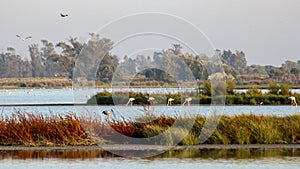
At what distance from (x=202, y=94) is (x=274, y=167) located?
33620 mm

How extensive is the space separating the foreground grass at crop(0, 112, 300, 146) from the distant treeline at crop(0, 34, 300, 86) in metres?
8.35

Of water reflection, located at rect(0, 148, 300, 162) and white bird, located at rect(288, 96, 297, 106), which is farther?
white bird, located at rect(288, 96, 297, 106)

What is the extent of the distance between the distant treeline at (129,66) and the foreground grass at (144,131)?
27.4 feet

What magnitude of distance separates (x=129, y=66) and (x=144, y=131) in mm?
13352

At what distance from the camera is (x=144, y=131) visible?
2291 centimetres

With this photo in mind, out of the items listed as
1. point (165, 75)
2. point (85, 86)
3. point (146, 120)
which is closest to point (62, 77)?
point (165, 75)

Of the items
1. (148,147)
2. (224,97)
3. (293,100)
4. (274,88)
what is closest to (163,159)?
(148,147)

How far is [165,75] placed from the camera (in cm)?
6103

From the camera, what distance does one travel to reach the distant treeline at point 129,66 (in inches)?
1667

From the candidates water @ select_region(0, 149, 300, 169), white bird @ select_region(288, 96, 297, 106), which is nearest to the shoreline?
water @ select_region(0, 149, 300, 169)

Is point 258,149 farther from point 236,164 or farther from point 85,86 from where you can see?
point 85,86

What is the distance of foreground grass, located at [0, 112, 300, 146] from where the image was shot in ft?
73.8

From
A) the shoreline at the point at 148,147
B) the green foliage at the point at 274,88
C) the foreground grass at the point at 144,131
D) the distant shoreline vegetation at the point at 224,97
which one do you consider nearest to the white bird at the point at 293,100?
the distant shoreline vegetation at the point at 224,97

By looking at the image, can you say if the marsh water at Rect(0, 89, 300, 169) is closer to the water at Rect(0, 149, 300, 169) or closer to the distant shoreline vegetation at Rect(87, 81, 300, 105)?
the water at Rect(0, 149, 300, 169)
